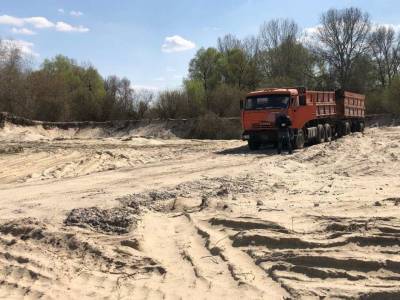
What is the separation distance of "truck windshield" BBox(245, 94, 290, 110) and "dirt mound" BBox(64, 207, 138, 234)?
12.7 meters

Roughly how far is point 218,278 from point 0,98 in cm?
4044

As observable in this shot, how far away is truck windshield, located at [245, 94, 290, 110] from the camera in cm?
2102

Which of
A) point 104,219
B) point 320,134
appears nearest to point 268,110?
point 320,134

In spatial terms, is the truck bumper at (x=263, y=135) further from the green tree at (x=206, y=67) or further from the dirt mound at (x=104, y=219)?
the green tree at (x=206, y=67)

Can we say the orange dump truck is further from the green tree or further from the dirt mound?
the green tree

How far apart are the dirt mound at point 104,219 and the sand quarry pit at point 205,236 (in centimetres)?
2

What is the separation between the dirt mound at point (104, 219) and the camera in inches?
330

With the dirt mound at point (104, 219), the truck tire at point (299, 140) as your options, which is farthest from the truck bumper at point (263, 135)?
the dirt mound at point (104, 219)

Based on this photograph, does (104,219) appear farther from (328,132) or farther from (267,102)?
(328,132)

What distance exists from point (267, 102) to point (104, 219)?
44.4 ft

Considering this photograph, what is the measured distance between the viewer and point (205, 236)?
784 centimetres

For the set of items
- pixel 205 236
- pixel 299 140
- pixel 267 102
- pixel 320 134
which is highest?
pixel 267 102

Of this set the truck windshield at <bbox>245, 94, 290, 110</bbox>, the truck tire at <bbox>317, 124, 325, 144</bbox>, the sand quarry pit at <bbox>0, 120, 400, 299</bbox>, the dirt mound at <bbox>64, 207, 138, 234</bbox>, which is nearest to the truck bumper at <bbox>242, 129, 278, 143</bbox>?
the truck windshield at <bbox>245, 94, 290, 110</bbox>

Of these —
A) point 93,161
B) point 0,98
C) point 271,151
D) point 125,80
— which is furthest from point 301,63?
point 93,161
